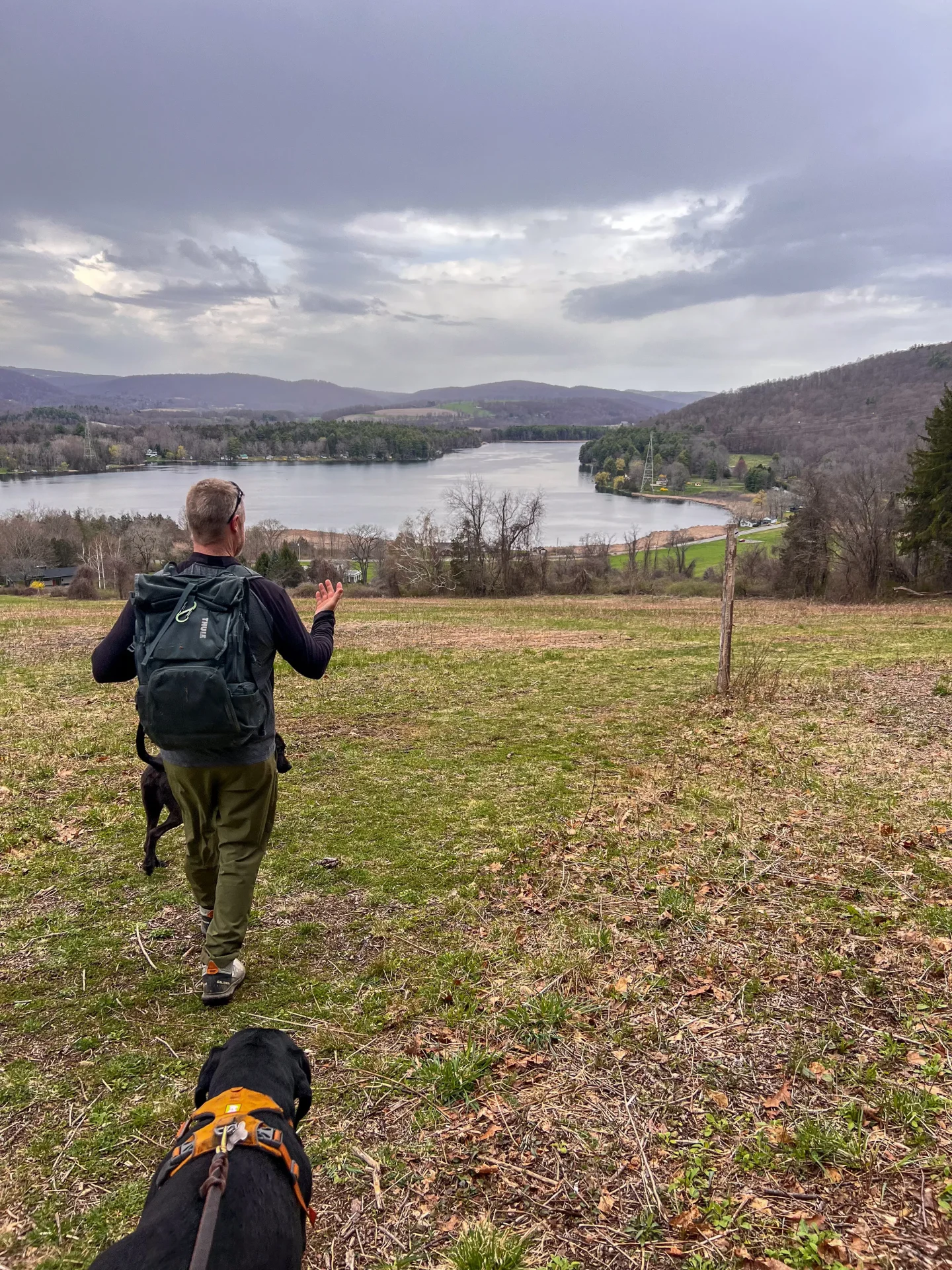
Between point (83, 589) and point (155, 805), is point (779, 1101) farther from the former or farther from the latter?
point (83, 589)

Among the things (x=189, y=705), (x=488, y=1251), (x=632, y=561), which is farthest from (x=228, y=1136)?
(x=632, y=561)

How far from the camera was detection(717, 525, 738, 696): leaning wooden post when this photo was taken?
29.9 feet

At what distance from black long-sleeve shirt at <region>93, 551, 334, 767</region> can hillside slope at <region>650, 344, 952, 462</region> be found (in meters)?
79.5

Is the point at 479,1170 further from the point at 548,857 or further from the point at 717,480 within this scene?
the point at 717,480

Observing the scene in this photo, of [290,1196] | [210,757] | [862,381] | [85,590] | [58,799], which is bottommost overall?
[85,590]

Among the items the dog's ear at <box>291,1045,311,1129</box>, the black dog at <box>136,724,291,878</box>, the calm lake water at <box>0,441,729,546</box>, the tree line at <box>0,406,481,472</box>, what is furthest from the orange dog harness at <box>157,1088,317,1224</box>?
the tree line at <box>0,406,481,472</box>

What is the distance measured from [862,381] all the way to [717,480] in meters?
77.9

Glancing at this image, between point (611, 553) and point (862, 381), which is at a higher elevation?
point (862, 381)

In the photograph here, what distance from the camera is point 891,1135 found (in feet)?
8.68

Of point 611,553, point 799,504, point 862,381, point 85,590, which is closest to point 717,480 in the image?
point 611,553

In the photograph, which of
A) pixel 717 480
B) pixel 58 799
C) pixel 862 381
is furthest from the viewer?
pixel 862 381

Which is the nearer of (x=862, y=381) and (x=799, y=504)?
(x=799, y=504)

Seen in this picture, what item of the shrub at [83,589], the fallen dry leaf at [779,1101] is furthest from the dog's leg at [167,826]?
the shrub at [83,589]

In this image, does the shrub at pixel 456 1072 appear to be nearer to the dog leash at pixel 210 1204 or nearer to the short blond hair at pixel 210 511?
the dog leash at pixel 210 1204
